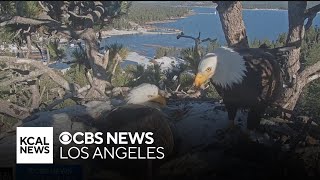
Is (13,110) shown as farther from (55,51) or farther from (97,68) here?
(97,68)

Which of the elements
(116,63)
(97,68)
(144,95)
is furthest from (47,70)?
(144,95)

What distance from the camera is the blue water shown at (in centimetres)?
221

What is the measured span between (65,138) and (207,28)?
113cm

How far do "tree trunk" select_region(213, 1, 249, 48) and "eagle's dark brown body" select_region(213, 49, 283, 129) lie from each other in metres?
0.06

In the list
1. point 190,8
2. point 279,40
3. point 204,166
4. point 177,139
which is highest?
point 190,8

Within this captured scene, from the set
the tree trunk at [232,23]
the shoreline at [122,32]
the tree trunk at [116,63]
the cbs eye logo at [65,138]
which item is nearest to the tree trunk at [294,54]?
the tree trunk at [232,23]

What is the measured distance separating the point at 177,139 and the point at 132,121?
0.31 meters

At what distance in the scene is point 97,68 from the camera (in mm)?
2354

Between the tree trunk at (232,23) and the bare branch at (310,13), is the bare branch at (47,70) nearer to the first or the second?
the tree trunk at (232,23)

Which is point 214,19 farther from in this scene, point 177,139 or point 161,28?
point 177,139

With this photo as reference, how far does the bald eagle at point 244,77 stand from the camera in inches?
88.8

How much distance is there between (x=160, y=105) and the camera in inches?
92.4

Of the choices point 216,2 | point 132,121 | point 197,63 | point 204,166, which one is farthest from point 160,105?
point 216,2

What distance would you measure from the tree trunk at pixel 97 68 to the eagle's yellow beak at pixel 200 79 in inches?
21.8
